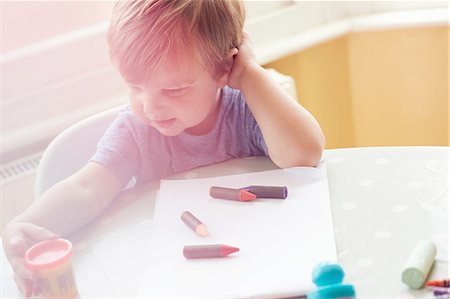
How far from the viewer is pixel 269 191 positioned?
0.77m

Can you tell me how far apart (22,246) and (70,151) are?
234 millimetres

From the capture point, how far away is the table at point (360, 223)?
0.62 meters

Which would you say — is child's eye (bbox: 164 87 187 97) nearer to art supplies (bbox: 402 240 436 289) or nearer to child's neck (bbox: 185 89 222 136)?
child's neck (bbox: 185 89 222 136)

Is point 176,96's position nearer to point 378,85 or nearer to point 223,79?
point 223,79

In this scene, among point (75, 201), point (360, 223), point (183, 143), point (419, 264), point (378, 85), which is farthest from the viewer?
point (378, 85)

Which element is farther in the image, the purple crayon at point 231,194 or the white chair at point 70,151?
the white chair at point 70,151

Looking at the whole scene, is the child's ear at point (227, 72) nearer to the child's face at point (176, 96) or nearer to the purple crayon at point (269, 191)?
the child's face at point (176, 96)

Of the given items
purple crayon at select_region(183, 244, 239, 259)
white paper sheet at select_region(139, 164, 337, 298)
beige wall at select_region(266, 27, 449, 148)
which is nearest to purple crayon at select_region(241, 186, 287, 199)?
white paper sheet at select_region(139, 164, 337, 298)

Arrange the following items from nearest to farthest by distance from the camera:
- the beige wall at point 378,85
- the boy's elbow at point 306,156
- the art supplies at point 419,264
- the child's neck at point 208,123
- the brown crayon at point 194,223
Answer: the art supplies at point 419,264 → the brown crayon at point 194,223 → the boy's elbow at point 306,156 → the child's neck at point 208,123 → the beige wall at point 378,85

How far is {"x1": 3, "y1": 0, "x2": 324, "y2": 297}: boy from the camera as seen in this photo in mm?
783

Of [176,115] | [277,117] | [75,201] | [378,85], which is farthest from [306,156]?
[378,85]

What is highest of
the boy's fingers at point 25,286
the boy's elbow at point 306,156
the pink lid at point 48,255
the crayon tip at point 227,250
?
the pink lid at point 48,255

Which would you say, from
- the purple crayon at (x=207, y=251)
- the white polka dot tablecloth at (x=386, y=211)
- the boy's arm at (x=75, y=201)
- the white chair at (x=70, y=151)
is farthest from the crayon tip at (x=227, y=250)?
the white chair at (x=70, y=151)

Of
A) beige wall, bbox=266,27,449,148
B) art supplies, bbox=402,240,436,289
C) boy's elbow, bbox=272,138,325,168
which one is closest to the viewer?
art supplies, bbox=402,240,436,289
